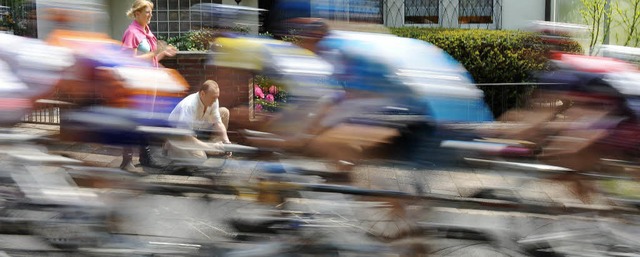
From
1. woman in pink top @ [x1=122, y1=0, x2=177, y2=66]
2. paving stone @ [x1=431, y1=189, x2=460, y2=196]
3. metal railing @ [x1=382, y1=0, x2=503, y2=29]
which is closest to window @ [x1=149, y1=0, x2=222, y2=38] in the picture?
metal railing @ [x1=382, y1=0, x2=503, y2=29]

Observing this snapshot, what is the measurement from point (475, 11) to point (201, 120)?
1294cm

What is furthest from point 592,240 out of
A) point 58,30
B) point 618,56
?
point 58,30

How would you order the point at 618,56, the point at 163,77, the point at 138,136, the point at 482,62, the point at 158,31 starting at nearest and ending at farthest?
the point at 138,136 < the point at 163,77 < the point at 618,56 < the point at 482,62 < the point at 158,31

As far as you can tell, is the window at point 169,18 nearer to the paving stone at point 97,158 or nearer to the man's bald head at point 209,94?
the man's bald head at point 209,94

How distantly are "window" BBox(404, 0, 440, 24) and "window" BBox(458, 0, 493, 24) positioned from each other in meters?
0.44

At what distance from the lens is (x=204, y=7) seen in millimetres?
4051

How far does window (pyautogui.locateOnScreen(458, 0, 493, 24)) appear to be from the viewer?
54.5 feet

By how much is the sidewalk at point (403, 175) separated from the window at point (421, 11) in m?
13.0

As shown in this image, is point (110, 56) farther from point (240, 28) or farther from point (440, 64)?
point (440, 64)

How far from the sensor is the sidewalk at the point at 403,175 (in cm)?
370

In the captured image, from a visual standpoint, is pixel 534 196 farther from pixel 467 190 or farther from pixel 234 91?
pixel 234 91

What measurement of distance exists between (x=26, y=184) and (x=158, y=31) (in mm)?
14356

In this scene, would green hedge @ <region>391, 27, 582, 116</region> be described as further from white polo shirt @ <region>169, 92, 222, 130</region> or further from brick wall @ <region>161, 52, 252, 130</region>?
white polo shirt @ <region>169, 92, 222, 130</region>

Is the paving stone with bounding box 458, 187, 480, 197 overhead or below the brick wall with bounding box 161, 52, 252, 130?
below
